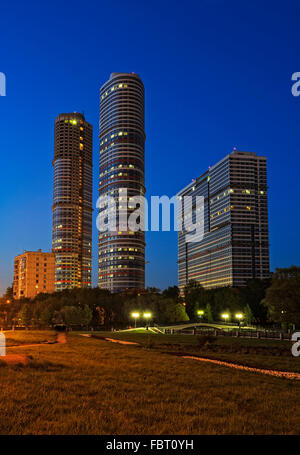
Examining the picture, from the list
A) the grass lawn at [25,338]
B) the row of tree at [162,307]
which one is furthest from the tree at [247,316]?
the grass lawn at [25,338]

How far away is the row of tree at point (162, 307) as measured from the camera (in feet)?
208

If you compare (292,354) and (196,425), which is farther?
(292,354)

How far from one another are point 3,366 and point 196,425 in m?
12.6

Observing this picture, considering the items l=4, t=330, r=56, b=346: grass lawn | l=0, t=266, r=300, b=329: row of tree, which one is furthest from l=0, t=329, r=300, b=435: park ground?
l=0, t=266, r=300, b=329: row of tree

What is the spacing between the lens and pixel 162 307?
117 m

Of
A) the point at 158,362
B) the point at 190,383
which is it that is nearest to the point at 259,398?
the point at 190,383

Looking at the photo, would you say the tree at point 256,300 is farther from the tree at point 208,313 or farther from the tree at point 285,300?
the tree at point 285,300

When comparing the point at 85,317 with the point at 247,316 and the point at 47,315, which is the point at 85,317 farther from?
the point at 247,316

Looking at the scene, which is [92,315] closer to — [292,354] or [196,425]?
[292,354]

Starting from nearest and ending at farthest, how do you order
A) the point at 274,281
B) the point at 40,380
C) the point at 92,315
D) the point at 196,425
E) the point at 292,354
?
1. the point at 196,425
2. the point at 40,380
3. the point at 292,354
4. the point at 274,281
5. the point at 92,315

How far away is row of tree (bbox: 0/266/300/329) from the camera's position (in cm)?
6334

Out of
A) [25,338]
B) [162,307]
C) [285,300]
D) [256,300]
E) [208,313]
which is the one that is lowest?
[208,313]

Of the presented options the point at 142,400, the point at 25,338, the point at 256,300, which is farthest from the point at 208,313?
the point at 142,400
